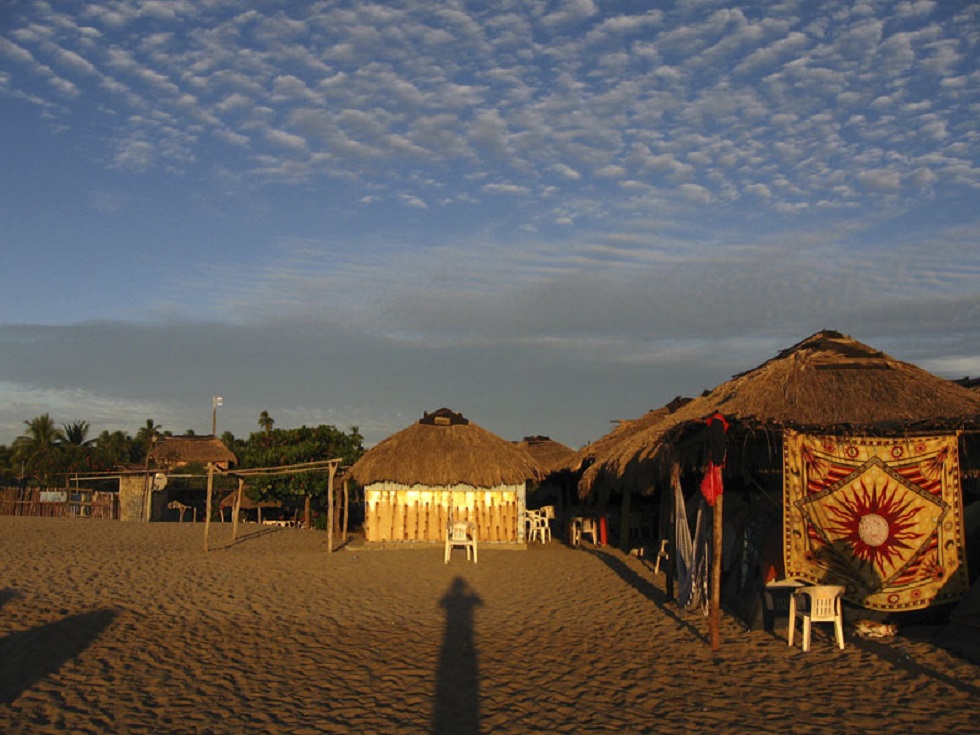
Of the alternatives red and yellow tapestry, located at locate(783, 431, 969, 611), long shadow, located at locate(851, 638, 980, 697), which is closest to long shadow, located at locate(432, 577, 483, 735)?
red and yellow tapestry, located at locate(783, 431, 969, 611)

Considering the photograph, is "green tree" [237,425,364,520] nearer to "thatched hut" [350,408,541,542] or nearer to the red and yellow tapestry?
"thatched hut" [350,408,541,542]

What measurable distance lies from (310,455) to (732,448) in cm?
1976

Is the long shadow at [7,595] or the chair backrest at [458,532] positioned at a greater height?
the chair backrest at [458,532]

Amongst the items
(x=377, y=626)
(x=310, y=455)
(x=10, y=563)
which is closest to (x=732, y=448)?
(x=377, y=626)

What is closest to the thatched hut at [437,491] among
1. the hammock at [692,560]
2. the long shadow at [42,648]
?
the hammock at [692,560]

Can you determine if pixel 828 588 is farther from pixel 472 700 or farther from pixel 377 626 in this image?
pixel 377 626

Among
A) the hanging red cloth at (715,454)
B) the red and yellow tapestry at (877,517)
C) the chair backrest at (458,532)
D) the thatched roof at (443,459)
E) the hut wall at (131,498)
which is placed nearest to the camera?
the hanging red cloth at (715,454)

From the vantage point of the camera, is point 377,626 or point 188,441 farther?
point 188,441

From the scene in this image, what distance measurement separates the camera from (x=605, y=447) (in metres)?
19.8

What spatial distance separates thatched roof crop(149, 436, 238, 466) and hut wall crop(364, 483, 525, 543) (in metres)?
20.6

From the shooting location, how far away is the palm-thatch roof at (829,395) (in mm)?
9656

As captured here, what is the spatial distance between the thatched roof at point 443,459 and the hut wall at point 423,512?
0.98 feet

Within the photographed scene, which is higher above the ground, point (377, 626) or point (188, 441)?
point (188, 441)

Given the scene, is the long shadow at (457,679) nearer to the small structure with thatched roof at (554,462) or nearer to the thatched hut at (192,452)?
the small structure with thatched roof at (554,462)
